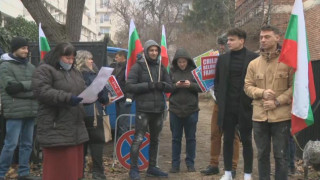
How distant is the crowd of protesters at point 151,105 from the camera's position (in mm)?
4023

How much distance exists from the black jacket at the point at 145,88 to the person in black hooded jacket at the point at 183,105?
0.39 metres

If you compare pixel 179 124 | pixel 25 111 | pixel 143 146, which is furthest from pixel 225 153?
pixel 25 111

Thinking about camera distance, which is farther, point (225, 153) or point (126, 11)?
point (126, 11)

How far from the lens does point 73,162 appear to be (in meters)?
4.11

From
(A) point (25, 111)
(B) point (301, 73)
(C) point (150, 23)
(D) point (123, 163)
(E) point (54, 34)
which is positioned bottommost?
(D) point (123, 163)

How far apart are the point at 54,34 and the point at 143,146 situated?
12.4 ft

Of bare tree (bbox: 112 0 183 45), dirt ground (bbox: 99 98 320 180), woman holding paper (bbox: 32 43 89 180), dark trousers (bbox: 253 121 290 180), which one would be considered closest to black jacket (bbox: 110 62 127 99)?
dirt ground (bbox: 99 98 320 180)

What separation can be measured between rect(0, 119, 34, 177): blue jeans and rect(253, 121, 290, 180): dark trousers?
3107 millimetres

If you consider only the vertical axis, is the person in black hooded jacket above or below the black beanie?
below

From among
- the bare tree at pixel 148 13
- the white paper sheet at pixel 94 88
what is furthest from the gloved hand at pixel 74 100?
the bare tree at pixel 148 13

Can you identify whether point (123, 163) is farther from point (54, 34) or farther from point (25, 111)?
point (54, 34)

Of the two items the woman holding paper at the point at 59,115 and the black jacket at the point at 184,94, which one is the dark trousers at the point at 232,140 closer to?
the black jacket at the point at 184,94

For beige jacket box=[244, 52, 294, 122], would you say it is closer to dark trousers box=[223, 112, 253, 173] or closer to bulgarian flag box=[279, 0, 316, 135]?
bulgarian flag box=[279, 0, 316, 135]

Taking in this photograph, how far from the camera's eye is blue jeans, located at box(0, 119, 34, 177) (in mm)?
5242
